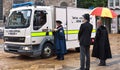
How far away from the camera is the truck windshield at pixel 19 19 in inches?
570

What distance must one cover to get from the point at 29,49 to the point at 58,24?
178cm

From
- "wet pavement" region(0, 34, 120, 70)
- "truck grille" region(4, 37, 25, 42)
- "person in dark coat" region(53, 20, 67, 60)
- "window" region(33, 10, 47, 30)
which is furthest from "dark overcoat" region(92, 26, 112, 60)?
"truck grille" region(4, 37, 25, 42)

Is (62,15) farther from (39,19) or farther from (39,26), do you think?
(39,26)

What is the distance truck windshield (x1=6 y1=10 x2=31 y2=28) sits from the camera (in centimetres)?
1449

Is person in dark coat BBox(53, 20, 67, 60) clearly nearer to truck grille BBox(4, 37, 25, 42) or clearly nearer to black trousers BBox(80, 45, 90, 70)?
truck grille BBox(4, 37, 25, 42)

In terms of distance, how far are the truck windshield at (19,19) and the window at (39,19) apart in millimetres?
361

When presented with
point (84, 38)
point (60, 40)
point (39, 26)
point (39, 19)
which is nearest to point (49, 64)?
point (60, 40)

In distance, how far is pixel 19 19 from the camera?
14.8 metres

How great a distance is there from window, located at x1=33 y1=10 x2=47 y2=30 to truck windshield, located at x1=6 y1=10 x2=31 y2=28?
0.36 m

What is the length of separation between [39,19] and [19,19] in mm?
956

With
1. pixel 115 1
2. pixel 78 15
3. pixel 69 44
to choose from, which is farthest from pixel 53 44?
pixel 115 1

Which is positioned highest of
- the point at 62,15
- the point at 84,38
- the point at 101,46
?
the point at 62,15

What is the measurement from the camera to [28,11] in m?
14.7

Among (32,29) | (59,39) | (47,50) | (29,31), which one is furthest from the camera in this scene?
(47,50)
